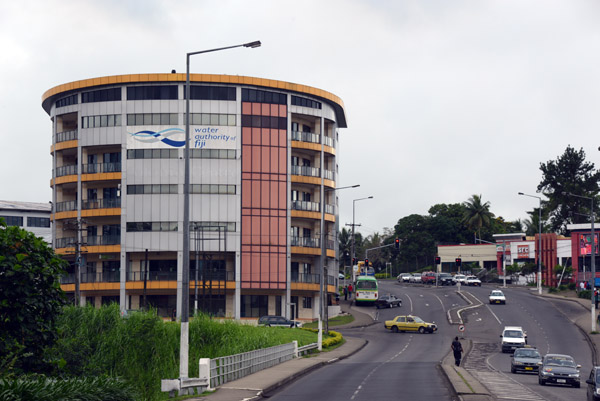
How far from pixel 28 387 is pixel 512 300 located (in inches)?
3517

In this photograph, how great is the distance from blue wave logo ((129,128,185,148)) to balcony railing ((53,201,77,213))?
10920mm

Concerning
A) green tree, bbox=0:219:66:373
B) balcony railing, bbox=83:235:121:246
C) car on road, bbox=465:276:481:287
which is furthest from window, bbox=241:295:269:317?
green tree, bbox=0:219:66:373

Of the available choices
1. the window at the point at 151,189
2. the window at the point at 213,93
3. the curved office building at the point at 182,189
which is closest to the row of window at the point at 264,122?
the curved office building at the point at 182,189

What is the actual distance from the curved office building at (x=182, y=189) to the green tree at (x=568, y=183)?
6262cm

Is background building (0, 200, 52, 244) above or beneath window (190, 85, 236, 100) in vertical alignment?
beneath

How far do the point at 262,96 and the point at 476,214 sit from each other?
87531 millimetres

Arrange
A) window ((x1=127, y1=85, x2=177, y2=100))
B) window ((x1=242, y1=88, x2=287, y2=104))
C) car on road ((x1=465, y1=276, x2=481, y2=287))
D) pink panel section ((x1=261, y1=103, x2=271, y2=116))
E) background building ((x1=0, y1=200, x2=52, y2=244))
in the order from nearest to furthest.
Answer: window ((x1=127, y1=85, x2=177, y2=100)) → window ((x1=242, y1=88, x2=287, y2=104)) → pink panel section ((x1=261, y1=103, x2=271, y2=116)) → car on road ((x1=465, y1=276, x2=481, y2=287)) → background building ((x1=0, y1=200, x2=52, y2=244))

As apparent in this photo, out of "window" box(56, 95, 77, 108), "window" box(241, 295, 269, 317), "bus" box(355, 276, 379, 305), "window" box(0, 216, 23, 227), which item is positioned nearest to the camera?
"window" box(241, 295, 269, 317)

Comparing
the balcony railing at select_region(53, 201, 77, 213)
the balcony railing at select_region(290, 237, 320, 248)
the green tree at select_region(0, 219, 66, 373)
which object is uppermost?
the balcony railing at select_region(53, 201, 77, 213)

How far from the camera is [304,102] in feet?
295

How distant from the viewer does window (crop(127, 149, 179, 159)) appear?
83.5m

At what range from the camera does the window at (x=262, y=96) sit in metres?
85.9

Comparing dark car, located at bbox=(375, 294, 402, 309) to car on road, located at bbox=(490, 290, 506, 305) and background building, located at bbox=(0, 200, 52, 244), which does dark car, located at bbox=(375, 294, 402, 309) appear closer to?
car on road, located at bbox=(490, 290, 506, 305)

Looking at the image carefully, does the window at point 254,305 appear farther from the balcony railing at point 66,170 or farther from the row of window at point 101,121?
the balcony railing at point 66,170
